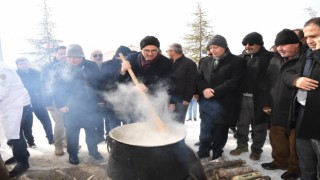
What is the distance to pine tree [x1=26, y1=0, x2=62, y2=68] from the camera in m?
34.3

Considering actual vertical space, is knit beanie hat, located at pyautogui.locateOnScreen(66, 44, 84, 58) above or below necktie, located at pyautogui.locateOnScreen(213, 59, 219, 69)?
above

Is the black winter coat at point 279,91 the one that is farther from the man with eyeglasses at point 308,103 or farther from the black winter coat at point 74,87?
the black winter coat at point 74,87

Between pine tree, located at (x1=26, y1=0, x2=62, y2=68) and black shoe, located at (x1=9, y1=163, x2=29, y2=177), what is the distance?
32.6 m

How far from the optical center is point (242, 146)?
207 inches

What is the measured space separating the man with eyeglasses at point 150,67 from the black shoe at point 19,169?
95.2 inches

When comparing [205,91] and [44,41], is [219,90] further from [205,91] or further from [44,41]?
[44,41]

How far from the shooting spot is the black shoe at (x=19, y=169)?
14.2 feet

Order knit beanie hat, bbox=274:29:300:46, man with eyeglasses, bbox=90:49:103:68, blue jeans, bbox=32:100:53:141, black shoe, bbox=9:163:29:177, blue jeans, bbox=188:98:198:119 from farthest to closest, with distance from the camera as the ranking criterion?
blue jeans, bbox=188:98:198:119 → man with eyeglasses, bbox=90:49:103:68 → blue jeans, bbox=32:100:53:141 → black shoe, bbox=9:163:29:177 → knit beanie hat, bbox=274:29:300:46

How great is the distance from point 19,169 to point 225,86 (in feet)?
13.1

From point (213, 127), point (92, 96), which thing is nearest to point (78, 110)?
point (92, 96)

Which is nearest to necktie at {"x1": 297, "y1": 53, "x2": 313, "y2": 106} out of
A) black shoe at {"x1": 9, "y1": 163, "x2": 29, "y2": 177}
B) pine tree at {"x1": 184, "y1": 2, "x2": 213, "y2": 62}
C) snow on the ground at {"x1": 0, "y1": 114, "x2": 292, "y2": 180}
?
snow on the ground at {"x1": 0, "y1": 114, "x2": 292, "y2": 180}

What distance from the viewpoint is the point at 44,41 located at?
34594 mm

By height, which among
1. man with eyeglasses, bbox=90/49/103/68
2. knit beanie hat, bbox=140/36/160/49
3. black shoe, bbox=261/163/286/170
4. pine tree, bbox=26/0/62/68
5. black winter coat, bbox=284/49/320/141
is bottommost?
black shoe, bbox=261/163/286/170

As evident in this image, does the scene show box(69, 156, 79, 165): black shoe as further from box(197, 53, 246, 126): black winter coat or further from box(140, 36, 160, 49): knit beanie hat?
box(197, 53, 246, 126): black winter coat
